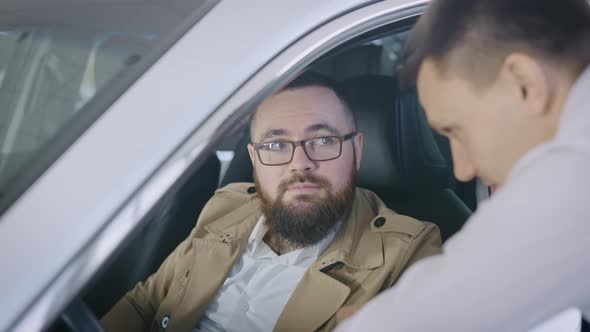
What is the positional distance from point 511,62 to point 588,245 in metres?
0.26

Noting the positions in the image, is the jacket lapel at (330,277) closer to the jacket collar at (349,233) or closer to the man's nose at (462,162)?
the jacket collar at (349,233)

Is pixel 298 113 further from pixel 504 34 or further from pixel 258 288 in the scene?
pixel 504 34

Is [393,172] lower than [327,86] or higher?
lower

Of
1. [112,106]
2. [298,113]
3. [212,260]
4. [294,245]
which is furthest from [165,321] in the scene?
[112,106]

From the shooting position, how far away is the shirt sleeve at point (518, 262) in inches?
29.0

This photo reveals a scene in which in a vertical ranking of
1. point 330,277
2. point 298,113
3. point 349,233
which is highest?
point 298,113

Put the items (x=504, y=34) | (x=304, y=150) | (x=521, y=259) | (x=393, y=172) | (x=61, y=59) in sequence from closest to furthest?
1. (x=521, y=259)
2. (x=504, y=34)
3. (x=61, y=59)
4. (x=304, y=150)
5. (x=393, y=172)

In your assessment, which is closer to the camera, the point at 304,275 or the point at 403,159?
the point at 304,275

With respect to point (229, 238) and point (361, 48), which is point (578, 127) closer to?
point (229, 238)

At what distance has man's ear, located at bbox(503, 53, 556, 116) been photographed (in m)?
0.82

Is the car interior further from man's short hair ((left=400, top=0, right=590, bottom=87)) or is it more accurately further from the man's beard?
man's short hair ((left=400, top=0, right=590, bottom=87))

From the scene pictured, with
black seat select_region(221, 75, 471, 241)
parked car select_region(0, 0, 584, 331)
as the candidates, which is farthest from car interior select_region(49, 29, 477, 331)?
parked car select_region(0, 0, 584, 331)

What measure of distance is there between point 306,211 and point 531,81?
839mm

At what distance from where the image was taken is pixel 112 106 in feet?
2.87
